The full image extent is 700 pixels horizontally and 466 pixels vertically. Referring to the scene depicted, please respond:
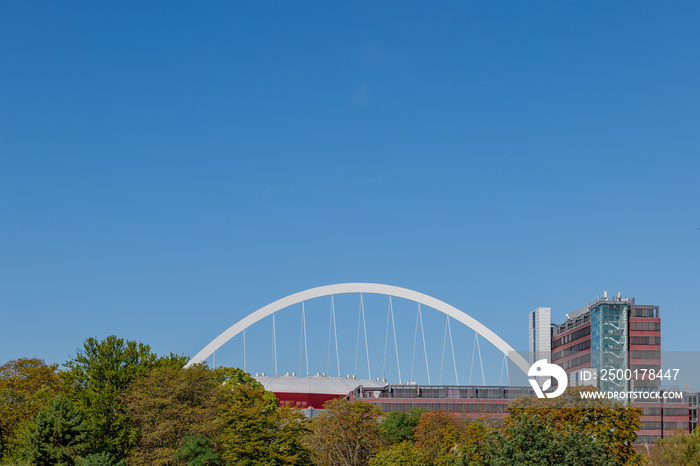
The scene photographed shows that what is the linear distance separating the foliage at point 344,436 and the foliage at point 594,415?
52.8ft

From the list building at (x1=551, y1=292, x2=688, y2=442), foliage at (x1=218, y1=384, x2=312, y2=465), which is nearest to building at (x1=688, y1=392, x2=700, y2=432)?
building at (x1=551, y1=292, x2=688, y2=442)

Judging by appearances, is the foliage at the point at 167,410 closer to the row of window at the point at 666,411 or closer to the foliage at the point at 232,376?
the foliage at the point at 232,376

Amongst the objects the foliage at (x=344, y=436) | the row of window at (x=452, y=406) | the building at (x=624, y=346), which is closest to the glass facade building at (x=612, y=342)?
the building at (x=624, y=346)

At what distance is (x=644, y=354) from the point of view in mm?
151375

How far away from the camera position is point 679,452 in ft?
169

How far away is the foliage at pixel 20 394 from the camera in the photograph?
82188 millimetres

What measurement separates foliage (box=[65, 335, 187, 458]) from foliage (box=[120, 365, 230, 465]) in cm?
118

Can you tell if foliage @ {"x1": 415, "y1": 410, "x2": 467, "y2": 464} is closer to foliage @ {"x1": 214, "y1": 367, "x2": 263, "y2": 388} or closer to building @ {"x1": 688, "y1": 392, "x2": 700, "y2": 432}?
foliage @ {"x1": 214, "y1": 367, "x2": 263, "y2": 388}

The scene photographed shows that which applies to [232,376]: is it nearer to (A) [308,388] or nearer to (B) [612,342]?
(B) [612,342]

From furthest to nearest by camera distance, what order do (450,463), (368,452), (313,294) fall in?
(313,294)
(368,452)
(450,463)

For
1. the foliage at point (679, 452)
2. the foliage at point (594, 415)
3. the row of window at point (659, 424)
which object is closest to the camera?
the foliage at point (679, 452)

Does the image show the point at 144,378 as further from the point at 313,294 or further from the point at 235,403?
the point at 313,294

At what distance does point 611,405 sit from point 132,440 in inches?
1550

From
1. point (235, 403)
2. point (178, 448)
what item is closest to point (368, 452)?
point (235, 403)
